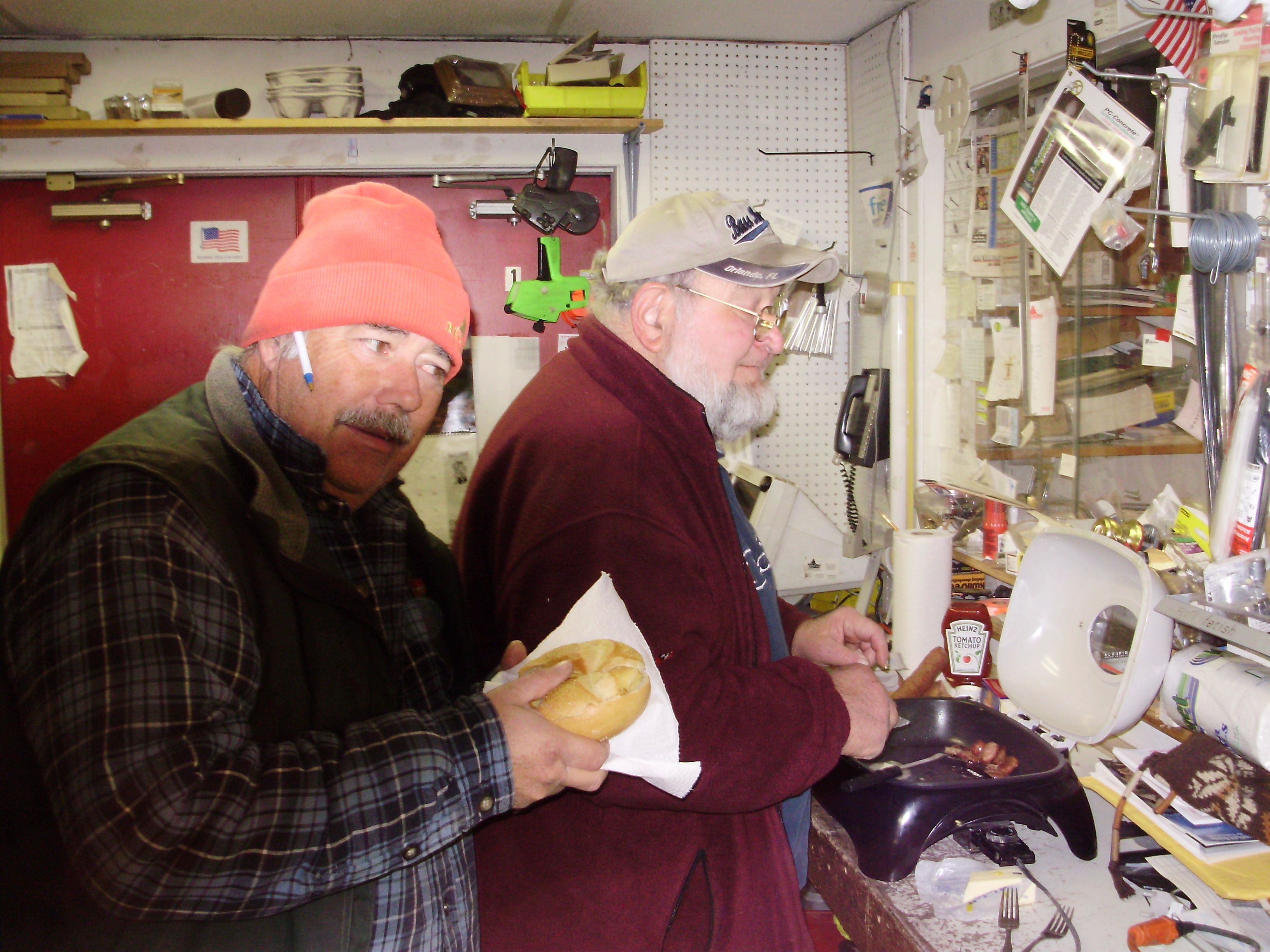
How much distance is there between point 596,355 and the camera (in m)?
1.28

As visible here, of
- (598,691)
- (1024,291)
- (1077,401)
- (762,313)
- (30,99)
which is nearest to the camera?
(598,691)

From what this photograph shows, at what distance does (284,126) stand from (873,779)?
2.46 meters

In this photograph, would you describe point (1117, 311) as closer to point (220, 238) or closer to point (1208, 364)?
point (1208, 364)

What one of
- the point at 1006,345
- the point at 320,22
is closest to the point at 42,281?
the point at 320,22

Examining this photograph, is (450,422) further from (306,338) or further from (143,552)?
(143,552)

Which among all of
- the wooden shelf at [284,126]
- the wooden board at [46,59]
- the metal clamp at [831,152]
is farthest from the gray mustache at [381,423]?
the wooden board at [46,59]

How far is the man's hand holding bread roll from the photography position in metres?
0.82

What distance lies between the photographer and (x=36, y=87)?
2.49 metres

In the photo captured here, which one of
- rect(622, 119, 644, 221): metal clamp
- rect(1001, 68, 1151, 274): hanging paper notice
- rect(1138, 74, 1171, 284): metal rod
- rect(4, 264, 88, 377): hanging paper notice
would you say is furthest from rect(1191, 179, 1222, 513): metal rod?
rect(4, 264, 88, 377): hanging paper notice

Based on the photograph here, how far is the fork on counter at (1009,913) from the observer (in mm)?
1100

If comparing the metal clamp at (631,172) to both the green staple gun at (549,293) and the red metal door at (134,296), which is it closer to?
the green staple gun at (549,293)

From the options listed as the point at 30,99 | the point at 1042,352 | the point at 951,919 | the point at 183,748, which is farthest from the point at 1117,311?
the point at 30,99

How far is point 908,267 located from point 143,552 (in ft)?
7.75

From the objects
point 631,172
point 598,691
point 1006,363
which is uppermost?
point 631,172
